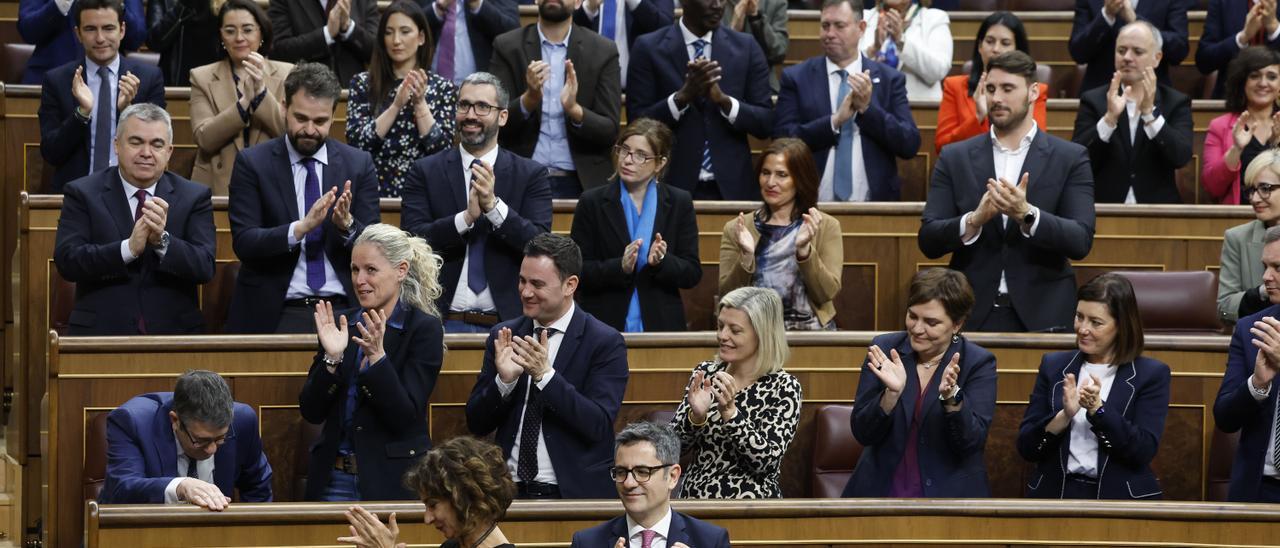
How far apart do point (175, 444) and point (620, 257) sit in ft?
4.30

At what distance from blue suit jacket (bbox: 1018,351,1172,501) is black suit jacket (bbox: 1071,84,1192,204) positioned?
57.1 inches

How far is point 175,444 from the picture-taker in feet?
12.1

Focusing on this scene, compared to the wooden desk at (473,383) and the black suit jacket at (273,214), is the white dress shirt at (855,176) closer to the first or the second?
the wooden desk at (473,383)

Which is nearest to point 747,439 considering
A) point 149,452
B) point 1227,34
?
point 149,452

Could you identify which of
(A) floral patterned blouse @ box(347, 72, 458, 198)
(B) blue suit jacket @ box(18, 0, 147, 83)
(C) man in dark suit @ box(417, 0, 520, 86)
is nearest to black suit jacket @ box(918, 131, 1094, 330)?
(A) floral patterned blouse @ box(347, 72, 458, 198)

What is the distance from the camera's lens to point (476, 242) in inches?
175

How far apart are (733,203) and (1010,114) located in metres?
0.86

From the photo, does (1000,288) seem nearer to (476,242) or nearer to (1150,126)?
(1150,126)

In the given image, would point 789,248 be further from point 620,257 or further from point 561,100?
point 561,100

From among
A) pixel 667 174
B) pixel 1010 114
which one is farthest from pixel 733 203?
pixel 1010 114

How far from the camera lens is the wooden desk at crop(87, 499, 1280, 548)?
3502 mm

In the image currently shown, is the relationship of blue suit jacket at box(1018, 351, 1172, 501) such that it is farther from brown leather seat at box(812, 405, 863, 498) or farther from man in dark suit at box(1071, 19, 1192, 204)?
man in dark suit at box(1071, 19, 1192, 204)

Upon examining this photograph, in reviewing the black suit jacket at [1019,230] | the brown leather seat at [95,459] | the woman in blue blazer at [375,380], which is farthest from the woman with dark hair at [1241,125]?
the brown leather seat at [95,459]

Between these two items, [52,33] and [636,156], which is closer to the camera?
[636,156]
